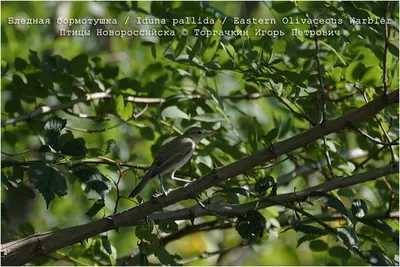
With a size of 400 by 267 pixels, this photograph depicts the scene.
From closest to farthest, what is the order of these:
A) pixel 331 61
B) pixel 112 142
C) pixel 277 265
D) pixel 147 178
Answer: pixel 112 142 < pixel 147 178 < pixel 331 61 < pixel 277 265

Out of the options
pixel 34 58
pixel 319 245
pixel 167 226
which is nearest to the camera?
pixel 167 226

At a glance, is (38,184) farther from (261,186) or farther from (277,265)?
(277,265)

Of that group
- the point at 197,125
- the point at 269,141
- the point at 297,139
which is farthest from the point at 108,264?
the point at 297,139

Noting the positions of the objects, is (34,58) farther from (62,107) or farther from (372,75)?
(372,75)

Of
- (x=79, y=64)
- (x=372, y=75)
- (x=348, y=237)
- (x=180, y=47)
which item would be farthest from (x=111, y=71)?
(x=348, y=237)

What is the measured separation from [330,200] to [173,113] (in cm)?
136

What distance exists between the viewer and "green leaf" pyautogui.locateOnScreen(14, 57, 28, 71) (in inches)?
172

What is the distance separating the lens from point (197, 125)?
4.13 metres

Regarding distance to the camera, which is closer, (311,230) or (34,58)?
(311,230)

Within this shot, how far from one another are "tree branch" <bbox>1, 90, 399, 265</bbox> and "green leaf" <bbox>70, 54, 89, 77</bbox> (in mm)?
1362

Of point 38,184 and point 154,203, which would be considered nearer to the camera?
point 38,184

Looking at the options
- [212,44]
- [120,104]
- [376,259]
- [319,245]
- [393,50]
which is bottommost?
[319,245]

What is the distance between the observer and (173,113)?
4.01 m

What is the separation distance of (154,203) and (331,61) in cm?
166
